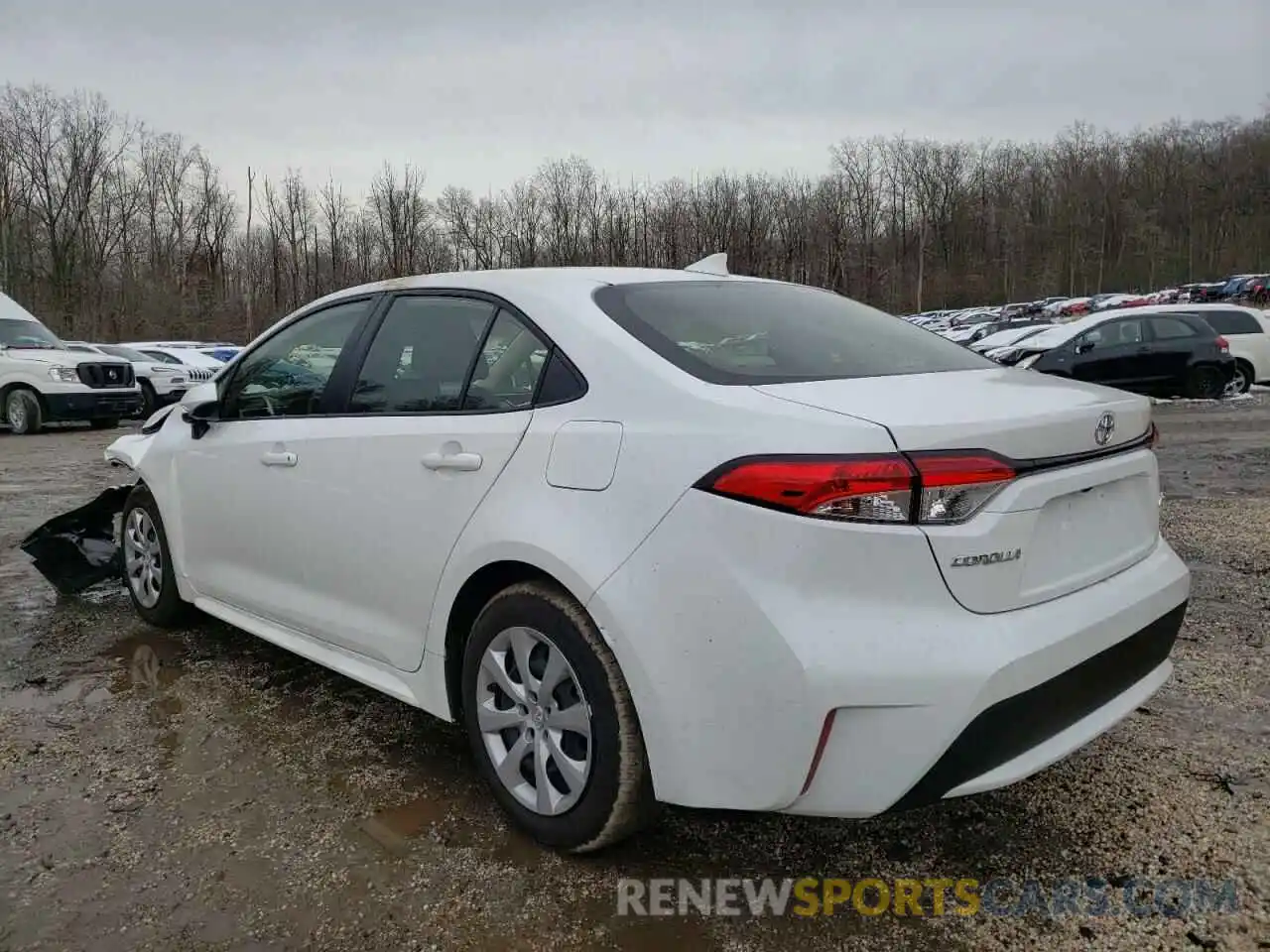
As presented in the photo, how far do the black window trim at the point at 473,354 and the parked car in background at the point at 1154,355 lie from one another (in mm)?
12836

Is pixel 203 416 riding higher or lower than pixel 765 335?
lower

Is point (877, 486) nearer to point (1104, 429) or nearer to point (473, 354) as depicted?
point (1104, 429)

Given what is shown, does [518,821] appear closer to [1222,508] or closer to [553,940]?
[553,940]

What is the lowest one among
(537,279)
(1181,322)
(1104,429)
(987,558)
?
(987,558)

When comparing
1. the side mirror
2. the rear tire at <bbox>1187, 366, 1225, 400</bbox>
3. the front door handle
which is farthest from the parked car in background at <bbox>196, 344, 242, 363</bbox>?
the front door handle

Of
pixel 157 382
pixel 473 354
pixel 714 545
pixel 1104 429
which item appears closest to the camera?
pixel 714 545

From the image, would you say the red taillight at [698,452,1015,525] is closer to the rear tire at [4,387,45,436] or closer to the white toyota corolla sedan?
the white toyota corolla sedan

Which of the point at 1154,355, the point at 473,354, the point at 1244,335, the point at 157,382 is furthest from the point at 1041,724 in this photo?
the point at 157,382

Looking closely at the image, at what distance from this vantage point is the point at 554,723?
245 cm

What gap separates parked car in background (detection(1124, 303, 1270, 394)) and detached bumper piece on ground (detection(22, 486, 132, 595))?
15277mm

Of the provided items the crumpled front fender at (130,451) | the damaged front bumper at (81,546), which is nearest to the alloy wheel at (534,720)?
the crumpled front fender at (130,451)

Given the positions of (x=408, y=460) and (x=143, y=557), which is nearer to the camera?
(x=408, y=460)

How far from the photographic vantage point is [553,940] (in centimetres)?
219

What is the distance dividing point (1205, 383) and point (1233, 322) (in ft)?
5.90
